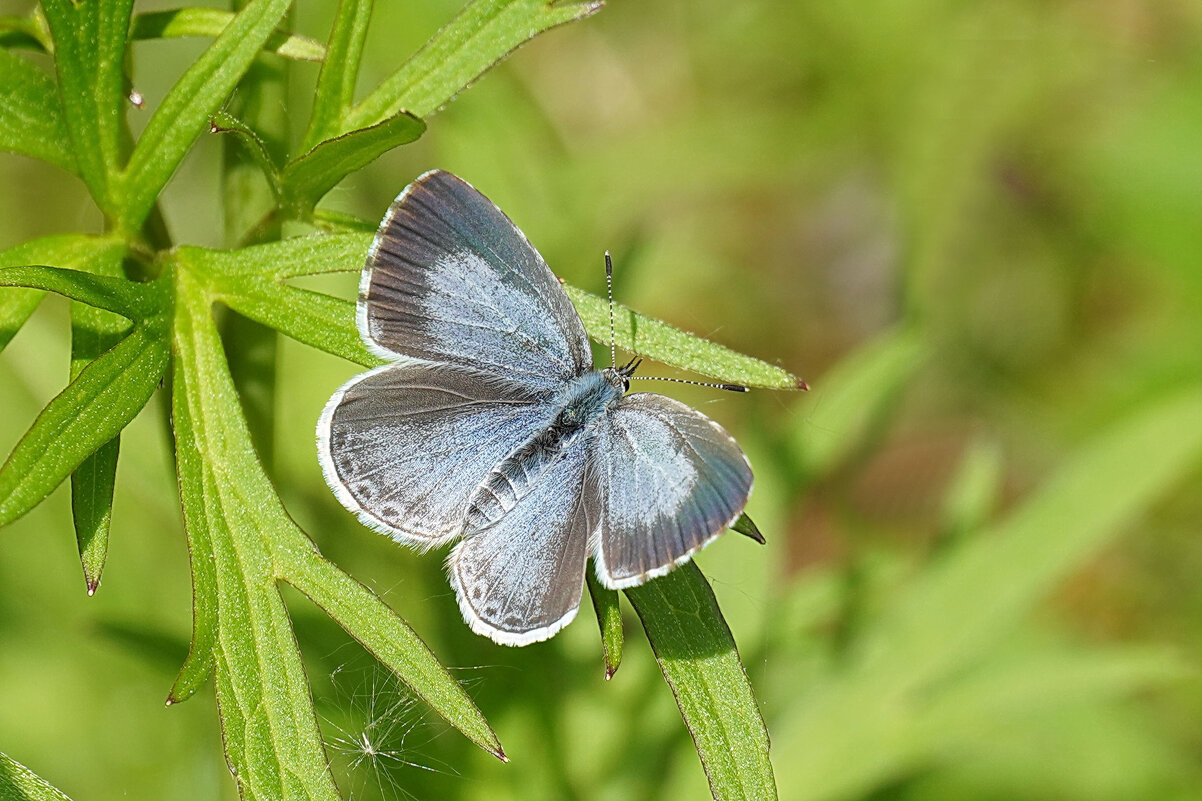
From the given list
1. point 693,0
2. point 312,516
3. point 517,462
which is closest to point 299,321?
point 517,462

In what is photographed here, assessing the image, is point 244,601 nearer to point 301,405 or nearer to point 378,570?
point 378,570

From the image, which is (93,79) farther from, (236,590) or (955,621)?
(955,621)

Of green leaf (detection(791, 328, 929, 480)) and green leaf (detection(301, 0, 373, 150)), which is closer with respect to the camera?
green leaf (detection(301, 0, 373, 150))

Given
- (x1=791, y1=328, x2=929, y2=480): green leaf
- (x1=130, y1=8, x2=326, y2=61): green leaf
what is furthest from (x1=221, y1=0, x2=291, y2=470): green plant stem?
(x1=791, y1=328, x2=929, y2=480): green leaf

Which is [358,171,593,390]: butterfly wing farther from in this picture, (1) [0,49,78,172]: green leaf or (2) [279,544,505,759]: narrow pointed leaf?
(1) [0,49,78,172]: green leaf

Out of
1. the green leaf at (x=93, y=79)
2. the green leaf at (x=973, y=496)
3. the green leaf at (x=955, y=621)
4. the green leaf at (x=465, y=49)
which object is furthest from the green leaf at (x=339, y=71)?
the green leaf at (x=973, y=496)
